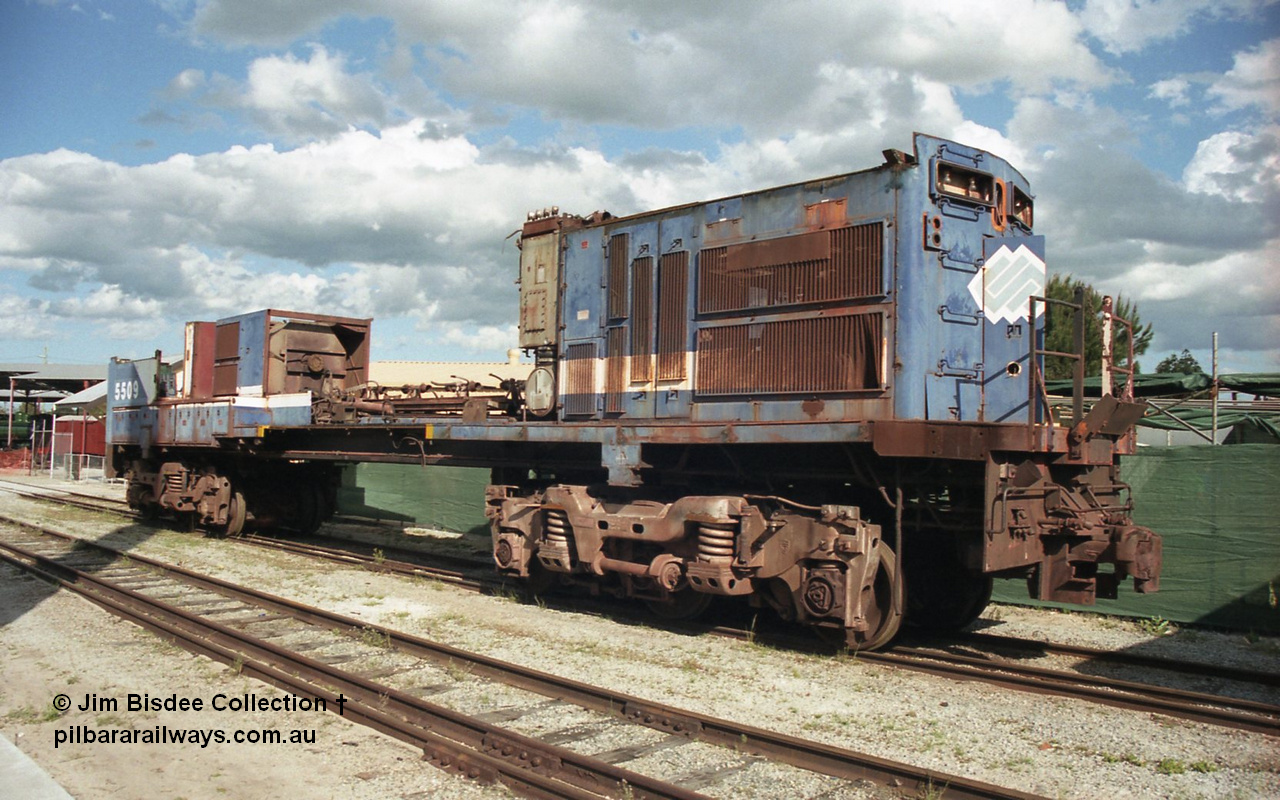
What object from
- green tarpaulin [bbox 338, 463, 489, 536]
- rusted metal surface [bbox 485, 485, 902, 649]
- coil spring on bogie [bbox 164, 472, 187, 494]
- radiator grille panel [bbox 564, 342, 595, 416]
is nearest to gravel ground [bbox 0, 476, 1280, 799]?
rusted metal surface [bbox 485, 485, 902, 649]

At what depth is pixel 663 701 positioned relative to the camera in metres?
6.63

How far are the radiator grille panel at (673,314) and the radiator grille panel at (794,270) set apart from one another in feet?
0.73

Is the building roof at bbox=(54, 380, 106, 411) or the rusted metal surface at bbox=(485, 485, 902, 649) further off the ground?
the building roof at bbox=(54, 380, 106, 411)

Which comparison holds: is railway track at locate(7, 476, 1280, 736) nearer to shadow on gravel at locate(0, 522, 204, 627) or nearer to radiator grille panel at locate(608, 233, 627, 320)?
radiator grille panel at locate(608, 233, 627, 320)

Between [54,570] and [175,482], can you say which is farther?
[175,482]

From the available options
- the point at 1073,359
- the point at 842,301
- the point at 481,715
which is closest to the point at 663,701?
the point at 481,715

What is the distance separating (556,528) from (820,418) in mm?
3108

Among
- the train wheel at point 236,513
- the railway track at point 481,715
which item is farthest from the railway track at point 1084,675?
the train wheel at point 236,513

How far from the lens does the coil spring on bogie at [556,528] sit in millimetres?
9648

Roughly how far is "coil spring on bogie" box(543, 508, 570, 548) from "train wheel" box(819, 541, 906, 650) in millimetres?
2859

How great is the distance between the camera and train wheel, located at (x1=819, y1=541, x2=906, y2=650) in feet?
25.6

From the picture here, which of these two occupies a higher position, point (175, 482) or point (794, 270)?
point (794, 270)

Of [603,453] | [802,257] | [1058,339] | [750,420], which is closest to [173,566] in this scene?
[603,453]

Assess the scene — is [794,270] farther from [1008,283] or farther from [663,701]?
[663,701]
